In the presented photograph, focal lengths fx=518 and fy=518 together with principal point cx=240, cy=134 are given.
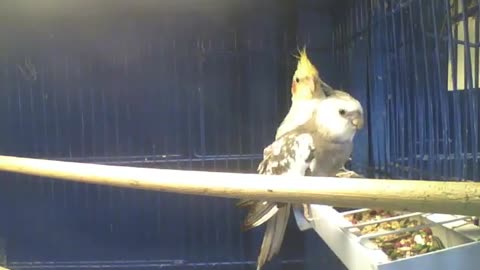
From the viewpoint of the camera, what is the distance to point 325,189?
34cm

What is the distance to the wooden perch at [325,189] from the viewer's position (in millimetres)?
284

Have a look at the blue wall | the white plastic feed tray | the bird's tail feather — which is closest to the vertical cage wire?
the white plastic feed tray

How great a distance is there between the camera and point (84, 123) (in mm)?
1340

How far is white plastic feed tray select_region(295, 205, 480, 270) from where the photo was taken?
498 millimetres

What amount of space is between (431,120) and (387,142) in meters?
0.21

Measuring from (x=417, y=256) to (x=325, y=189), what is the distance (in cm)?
22

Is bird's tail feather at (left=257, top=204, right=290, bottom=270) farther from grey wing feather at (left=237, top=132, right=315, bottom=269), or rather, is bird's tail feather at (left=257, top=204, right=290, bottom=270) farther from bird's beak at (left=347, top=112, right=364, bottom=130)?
bird's beak at (left=347, top=112, right=364, bottom=130)

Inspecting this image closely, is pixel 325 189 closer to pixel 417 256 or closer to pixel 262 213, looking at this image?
pixel 417 256

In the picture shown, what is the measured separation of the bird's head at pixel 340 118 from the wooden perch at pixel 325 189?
407mm

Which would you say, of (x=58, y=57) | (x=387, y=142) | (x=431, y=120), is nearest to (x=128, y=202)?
(x=58, y=57)

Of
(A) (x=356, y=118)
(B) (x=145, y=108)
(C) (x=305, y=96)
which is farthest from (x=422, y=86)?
(B) (x=145, y=108)

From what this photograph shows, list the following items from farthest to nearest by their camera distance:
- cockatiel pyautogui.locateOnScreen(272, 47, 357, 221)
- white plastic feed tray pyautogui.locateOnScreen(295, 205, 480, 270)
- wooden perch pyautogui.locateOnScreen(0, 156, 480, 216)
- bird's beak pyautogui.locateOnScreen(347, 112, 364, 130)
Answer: cockatiel pyautogui.locateOnScreen(272, 47, 357, 221)
bird's beak pyautogui.locateOnScreen(347, 112, 364, 130)
white plastic feed tray pyautogui.locateOnScreen(295, 205, 480, 270)
wooden perch pyautogui.locateOnScreen(0, 156, 480, 216)

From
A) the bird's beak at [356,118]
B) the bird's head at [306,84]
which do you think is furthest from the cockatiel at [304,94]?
the bird's beak at [356,118]

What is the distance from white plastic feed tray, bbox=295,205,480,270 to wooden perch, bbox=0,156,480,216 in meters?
0.19
